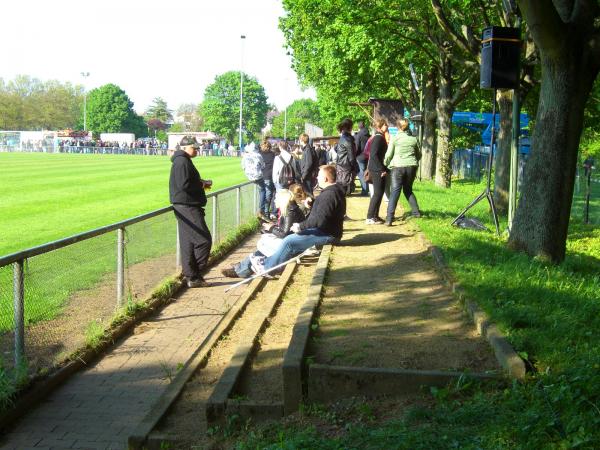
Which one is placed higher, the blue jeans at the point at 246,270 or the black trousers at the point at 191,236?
the black trousers at the point at 191,236

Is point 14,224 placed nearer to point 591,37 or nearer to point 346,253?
point 346,253

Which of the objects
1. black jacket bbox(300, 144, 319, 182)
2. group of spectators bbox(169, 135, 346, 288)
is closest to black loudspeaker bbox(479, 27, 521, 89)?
group of spectators bbox(169, 135, 346, 288)

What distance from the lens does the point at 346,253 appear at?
10500 mm

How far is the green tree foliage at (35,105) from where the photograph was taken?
426ft

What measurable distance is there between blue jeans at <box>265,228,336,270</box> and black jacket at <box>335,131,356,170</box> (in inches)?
260

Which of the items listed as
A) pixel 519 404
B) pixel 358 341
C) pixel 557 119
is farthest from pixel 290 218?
pixel 519 404

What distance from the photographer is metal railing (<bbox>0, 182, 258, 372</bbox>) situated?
645 cm

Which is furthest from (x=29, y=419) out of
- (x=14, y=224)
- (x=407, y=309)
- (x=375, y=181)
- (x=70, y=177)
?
(x=70, y=177)

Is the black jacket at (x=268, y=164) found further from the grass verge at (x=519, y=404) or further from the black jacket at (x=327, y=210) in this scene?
the grass verge at (x=519, y=404)

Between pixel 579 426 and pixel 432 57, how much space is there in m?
24.7

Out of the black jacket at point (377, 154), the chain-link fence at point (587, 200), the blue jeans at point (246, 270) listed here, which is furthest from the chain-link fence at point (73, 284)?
the chain-link fence at point (587, 200)

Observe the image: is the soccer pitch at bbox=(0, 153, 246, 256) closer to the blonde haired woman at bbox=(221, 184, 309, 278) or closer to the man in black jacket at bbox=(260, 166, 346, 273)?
the blonde haired woman at bbox=(221, 184, 309, 278)

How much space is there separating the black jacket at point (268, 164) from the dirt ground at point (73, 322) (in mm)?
8368

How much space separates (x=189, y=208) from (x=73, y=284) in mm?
3187
